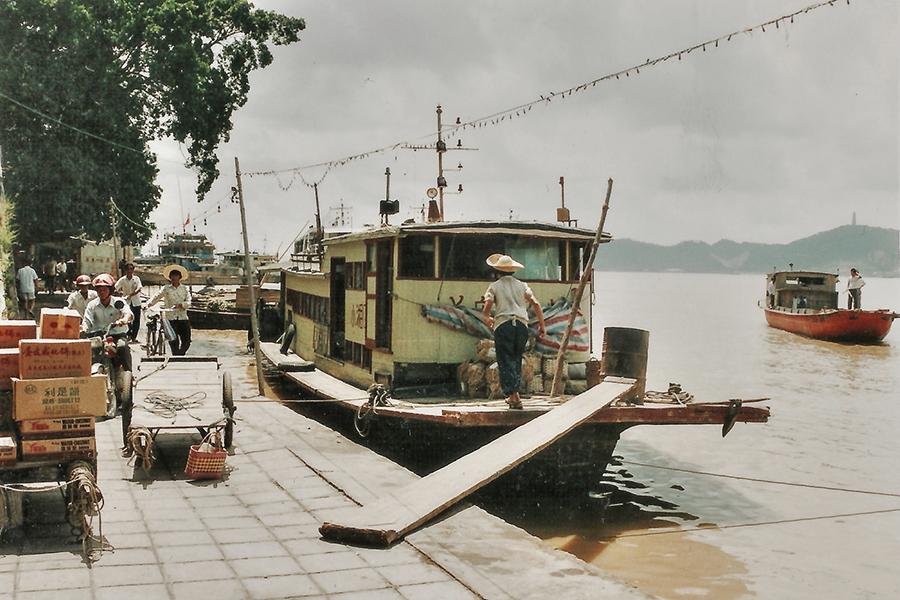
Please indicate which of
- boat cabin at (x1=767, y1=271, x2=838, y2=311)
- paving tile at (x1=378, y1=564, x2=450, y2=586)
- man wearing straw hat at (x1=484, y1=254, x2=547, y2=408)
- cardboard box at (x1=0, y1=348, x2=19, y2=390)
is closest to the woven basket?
cardboard box at (x1=0, y1=348, x2=19, y2=390)

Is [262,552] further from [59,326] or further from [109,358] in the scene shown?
[109,358]

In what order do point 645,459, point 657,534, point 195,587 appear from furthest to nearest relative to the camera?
point 645,459 → point 657,534 → point 195,587

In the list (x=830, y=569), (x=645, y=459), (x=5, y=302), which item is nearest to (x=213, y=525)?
(x=830, y=569)

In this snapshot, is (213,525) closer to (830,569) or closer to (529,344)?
(529,344)

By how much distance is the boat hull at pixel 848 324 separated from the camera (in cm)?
3566

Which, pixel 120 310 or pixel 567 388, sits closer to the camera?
pixel 120 310

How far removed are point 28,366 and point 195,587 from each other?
208 cm

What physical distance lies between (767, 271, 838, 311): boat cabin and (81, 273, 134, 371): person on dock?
3848cm

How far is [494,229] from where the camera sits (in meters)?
10.4

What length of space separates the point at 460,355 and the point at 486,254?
157 cm

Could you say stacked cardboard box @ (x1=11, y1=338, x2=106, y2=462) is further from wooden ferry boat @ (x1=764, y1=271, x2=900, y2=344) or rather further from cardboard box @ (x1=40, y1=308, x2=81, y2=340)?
wooden ferry boat @ (x1=764, y1=271, x2=900, y2=344)

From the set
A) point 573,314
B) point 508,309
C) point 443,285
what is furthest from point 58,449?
point 573,314

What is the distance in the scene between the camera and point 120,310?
8.52m

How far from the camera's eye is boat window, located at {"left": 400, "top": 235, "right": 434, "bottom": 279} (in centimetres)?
1052
